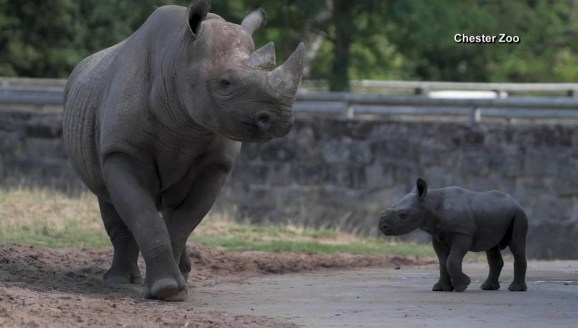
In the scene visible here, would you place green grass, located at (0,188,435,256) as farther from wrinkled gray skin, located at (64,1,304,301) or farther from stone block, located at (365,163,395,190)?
wrinkled gray skin, located at (64,1,304,301)

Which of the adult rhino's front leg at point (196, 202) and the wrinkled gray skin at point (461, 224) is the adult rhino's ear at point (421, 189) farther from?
the adult rhino's front leg at point (196, 202)

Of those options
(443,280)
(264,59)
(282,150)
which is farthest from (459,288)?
(282,150)

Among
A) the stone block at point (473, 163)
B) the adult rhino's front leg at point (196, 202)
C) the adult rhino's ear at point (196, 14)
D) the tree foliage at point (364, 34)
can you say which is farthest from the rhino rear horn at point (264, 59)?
the tree foliage at point (364, 34)

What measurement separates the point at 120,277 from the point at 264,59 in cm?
265

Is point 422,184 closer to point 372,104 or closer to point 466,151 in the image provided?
point 466,151

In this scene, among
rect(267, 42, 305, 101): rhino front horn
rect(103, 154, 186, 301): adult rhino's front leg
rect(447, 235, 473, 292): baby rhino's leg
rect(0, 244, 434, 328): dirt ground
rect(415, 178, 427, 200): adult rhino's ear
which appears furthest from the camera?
rect(415, 178, 427, 200): adult rhino's ear

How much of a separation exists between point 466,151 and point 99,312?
402 inches

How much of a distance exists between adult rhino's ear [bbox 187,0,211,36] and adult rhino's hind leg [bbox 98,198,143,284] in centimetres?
222

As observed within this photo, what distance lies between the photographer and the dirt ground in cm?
852

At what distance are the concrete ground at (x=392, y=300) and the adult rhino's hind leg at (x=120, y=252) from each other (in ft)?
2.36

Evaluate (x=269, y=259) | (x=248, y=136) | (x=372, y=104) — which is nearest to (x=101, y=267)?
(x=269, y=259)

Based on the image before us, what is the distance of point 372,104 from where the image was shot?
66.4 feet

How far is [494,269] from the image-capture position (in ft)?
36.6

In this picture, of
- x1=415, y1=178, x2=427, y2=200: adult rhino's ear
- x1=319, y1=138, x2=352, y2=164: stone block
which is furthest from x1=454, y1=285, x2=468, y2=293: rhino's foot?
x1=319, y1=138, x2=352, y2=164: stone block
